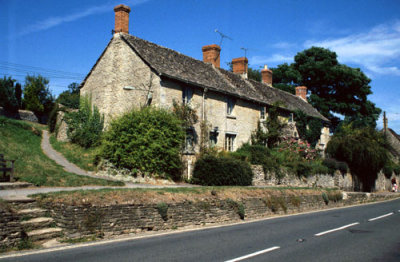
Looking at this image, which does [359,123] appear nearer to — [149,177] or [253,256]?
[149,177]

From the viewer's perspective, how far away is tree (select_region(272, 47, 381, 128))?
5544 centimetres

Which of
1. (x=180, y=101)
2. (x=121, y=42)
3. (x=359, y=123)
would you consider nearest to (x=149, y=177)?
(x=180, y=101)

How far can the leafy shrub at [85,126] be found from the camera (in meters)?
24.7

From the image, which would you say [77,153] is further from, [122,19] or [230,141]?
[230,141]

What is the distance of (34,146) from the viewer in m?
23.5

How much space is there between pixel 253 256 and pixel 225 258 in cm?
67

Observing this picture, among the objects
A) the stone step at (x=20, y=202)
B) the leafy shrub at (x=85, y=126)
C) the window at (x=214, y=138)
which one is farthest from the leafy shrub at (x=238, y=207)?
the leafy shrub at (x=85, y=126)

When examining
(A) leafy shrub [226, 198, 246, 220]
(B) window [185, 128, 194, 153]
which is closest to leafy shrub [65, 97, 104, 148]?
(B) window [185, 128, 194, 153]

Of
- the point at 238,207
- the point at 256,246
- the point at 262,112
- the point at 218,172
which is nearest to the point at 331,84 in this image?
the point at 262,112

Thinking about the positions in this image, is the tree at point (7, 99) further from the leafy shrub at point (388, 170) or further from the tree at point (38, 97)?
the leafy shrub at point (388, 170)

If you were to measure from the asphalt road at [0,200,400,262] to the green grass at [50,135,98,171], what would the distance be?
37.0ft

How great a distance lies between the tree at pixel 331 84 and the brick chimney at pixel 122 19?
32.8 meters

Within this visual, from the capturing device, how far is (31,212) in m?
9.48

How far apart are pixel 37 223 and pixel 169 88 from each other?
16.1m
